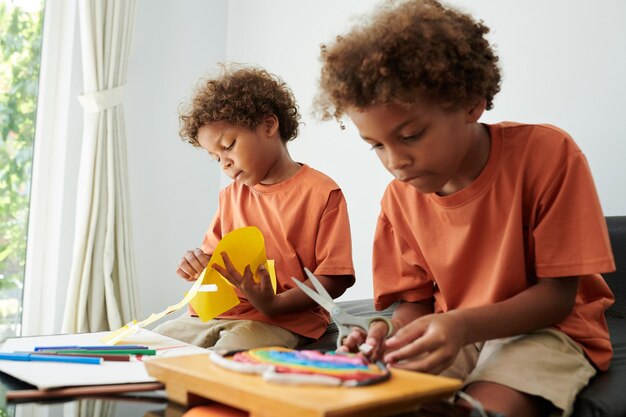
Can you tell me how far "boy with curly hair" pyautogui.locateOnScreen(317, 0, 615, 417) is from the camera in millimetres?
918

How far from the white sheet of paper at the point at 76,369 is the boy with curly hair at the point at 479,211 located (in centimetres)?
31

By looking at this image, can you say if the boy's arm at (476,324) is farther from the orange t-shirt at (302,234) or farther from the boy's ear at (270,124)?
the boy's ear at (270,124)

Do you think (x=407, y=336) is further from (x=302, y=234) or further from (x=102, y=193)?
(x=102, y=193)

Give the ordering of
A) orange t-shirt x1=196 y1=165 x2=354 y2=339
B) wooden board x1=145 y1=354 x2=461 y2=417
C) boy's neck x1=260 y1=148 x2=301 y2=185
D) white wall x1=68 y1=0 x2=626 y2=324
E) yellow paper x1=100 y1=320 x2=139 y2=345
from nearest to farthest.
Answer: wooden board x1=145 y1=354 x2=461 y2=417
yellow paper x1=100 y1=320 x2=139 y2=345
orange t-shirt x1=196 y1=165 x2=354 y2=339
boy's neck x1=260 y1=148 x2=301 y2=185
white wall x1=68 y1=0 x2=626 y2=324

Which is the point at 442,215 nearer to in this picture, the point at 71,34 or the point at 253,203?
the point at 253,203

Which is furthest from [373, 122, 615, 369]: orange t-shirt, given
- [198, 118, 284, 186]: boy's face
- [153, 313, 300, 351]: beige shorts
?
[198, 118, 284, 186]: boy's face

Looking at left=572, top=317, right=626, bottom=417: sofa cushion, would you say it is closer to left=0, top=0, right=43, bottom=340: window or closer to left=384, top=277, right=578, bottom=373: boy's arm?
left=384, top=277, right=578, bottom=373: boy's arm

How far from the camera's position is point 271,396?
0.62 metres

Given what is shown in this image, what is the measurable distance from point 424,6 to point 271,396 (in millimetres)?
661

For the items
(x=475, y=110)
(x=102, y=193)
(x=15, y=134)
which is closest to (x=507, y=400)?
(x=475, y=110)

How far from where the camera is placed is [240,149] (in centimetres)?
155

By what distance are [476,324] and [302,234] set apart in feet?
2.31

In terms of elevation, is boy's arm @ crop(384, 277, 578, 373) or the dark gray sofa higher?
boy's arm @ crop(384, 277, 578, 373)

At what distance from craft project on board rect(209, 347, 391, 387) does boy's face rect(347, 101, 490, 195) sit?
33cm
